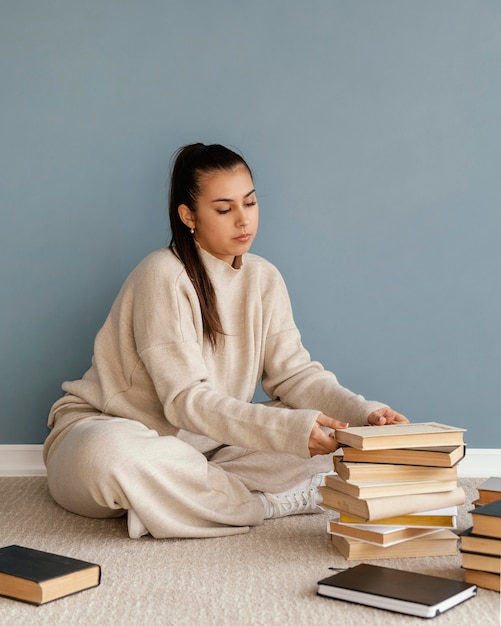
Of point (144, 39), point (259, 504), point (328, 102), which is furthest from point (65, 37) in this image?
point (259, 504)

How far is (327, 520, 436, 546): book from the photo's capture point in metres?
1.67

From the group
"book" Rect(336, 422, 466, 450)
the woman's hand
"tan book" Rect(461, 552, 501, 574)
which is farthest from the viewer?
the woman's hand

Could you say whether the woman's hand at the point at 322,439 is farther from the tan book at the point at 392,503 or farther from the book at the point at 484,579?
the book at the point at 484,579

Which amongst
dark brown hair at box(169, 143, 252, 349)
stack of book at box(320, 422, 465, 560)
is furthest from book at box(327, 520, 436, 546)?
dark brown hair at box(169, 143, 252, 349)

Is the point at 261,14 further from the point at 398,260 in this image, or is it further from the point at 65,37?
the point at 398,260

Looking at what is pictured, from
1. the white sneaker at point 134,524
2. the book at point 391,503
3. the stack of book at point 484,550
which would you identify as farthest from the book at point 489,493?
Answer: the white sneaker at point 134,524

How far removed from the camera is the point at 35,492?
2.38 metres

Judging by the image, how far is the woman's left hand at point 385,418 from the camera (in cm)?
196

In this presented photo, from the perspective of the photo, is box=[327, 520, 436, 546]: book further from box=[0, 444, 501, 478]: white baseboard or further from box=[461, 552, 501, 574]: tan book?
box=[0, 444, 501, 478]: white baseboard

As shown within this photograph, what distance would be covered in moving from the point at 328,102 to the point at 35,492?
1403mm

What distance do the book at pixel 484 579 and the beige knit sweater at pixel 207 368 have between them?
1.40ft

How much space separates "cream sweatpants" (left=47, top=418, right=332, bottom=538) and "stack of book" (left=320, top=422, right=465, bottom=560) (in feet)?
1.06

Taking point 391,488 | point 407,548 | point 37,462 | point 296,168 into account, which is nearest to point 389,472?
point 391,488

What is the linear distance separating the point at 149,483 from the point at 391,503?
21.2 inches
